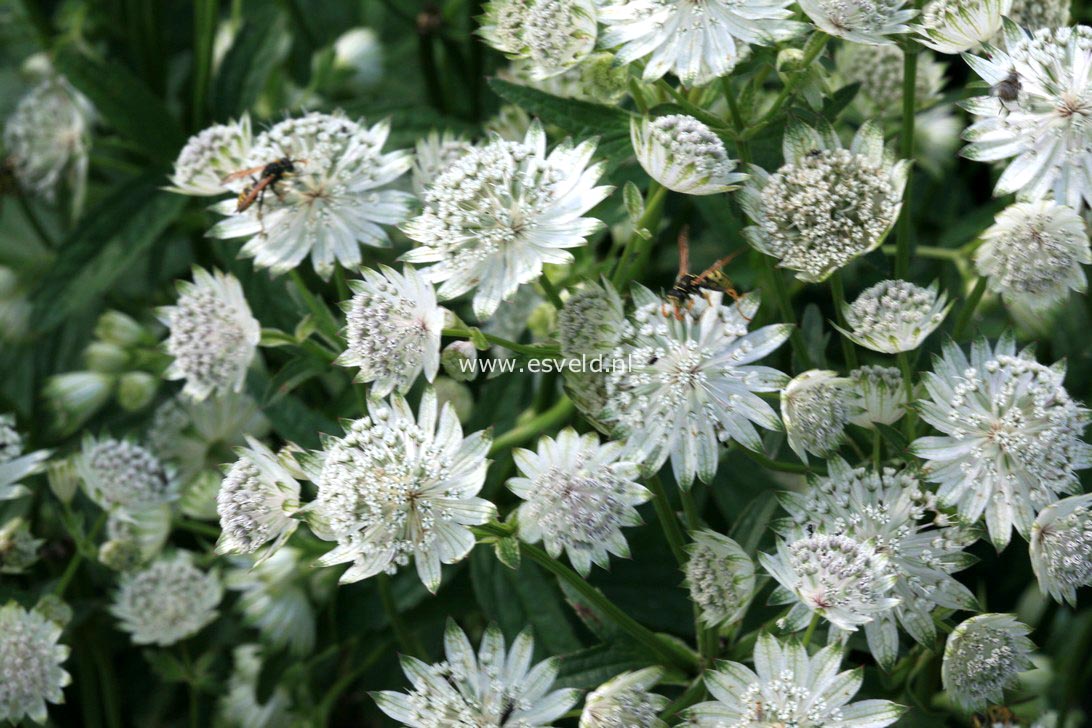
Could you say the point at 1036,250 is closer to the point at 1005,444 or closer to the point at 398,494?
the point at 1005,444

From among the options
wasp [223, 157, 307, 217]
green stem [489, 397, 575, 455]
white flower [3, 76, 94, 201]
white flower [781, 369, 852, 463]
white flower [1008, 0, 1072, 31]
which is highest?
white flower [1008, 0, 1072, 31]

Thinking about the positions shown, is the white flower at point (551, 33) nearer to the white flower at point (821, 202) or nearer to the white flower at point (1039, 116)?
the white flower at point (821, 202)

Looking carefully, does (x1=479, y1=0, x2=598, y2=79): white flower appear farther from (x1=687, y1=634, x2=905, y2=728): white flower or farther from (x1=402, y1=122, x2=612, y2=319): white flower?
(x1=687, y1=634, x2=905, y2=728): white flower

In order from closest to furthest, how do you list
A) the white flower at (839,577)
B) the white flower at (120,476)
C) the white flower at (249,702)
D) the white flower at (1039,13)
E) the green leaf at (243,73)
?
the white flower at (839,577) → the white flower at (1039,13) → the white flower at (120,476) → the white flower at (249,702) → the green leaf at (243,73)

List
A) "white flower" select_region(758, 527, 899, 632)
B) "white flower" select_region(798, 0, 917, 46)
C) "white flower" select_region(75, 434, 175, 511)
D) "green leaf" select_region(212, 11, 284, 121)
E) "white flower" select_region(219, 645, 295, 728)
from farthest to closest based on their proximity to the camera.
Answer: "green leaf" select_region(212, 11, 284, 121), "white flower" select_region(219, 645, 295, 728), "white flower" select_region(75, 434, 175, 511), "white flower" select_region(798, 0, 917, 46), "white flower" select_region(758, 527, 899, 632)

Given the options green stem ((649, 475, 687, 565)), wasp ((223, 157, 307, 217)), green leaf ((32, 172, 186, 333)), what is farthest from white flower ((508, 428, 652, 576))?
green leaf ((32, 172, 186, 333))

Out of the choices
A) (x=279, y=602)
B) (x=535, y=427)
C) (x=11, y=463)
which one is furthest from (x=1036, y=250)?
(x=11, y=463)

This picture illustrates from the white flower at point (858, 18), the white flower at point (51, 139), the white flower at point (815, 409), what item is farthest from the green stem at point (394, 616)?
the white flower at point (51, 139)

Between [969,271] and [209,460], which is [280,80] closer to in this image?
[209,460]
